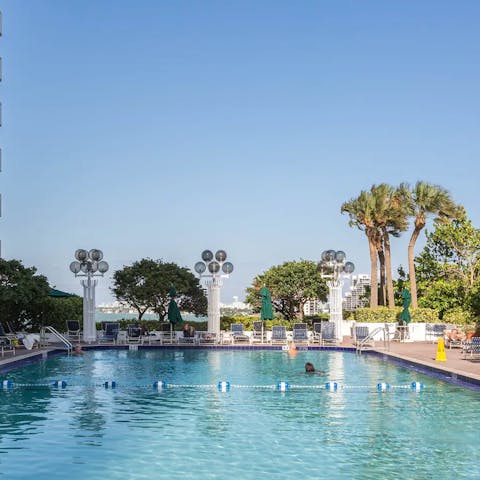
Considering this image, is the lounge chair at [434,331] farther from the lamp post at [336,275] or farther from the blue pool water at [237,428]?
the blue pool water at [237,428]

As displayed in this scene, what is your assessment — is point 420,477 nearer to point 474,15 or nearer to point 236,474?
point 236,474

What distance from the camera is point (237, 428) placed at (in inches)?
457

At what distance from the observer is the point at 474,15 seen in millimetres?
26141

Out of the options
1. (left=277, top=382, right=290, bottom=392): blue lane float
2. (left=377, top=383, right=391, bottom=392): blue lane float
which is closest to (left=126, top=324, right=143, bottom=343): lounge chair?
(left=277, top=382, right=290, bottom=392): blue lane float

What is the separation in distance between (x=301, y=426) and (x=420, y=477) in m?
3.46

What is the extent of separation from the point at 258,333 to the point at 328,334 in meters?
3.19

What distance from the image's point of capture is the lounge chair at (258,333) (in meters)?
30.2

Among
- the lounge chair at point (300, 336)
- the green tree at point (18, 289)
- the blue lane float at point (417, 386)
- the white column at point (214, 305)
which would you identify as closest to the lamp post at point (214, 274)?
the white column at point (214, 305)

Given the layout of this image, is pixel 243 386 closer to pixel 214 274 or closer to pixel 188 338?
pixel 188 338

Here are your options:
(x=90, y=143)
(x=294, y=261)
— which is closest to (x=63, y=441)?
(x=90, y=143)

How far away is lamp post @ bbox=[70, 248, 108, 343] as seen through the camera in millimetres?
30328

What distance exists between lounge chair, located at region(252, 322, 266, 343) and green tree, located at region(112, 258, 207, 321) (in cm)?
2233

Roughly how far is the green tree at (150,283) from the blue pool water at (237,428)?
1314 inches

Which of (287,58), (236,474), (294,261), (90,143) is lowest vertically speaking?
(236,474)
